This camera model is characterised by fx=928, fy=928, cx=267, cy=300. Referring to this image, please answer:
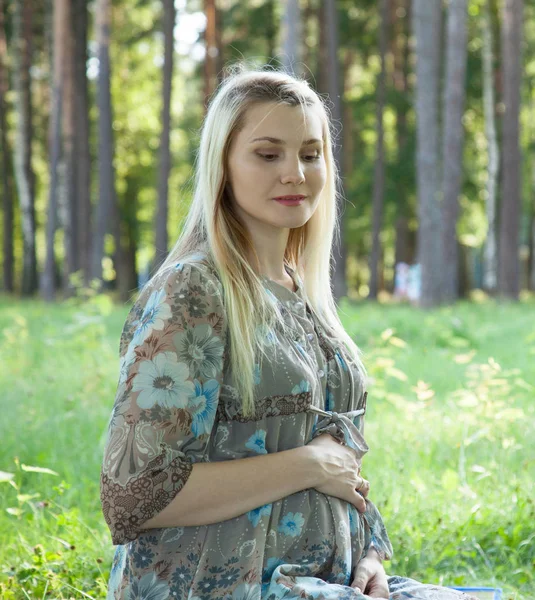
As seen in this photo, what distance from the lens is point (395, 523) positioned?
14.8ft

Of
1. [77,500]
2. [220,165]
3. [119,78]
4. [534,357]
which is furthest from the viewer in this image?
[119,78]

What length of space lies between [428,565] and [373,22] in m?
23.8

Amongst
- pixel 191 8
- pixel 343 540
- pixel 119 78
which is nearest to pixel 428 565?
pixel 343 540

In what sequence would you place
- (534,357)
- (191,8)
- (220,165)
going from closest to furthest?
(220,165) → (534,357) → (191,8)

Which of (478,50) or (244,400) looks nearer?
(244,400)

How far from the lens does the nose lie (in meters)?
2.56

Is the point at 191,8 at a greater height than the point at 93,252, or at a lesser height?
greater

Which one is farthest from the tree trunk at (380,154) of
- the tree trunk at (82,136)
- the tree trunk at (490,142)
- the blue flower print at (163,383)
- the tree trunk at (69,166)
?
the blue flower print at (163,383)

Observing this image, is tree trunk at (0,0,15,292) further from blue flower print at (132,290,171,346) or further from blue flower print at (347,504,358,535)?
blue flower print at (132,290,171,346)

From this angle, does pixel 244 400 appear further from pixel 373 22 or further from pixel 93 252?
pixel 373 22

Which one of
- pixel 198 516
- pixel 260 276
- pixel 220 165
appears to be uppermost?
pixel 220 165

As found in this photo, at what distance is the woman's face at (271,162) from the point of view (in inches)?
99.7

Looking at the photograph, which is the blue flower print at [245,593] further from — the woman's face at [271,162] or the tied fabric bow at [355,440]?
the woman's face at [271,162]

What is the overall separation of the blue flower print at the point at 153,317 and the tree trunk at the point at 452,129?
15.0 m
